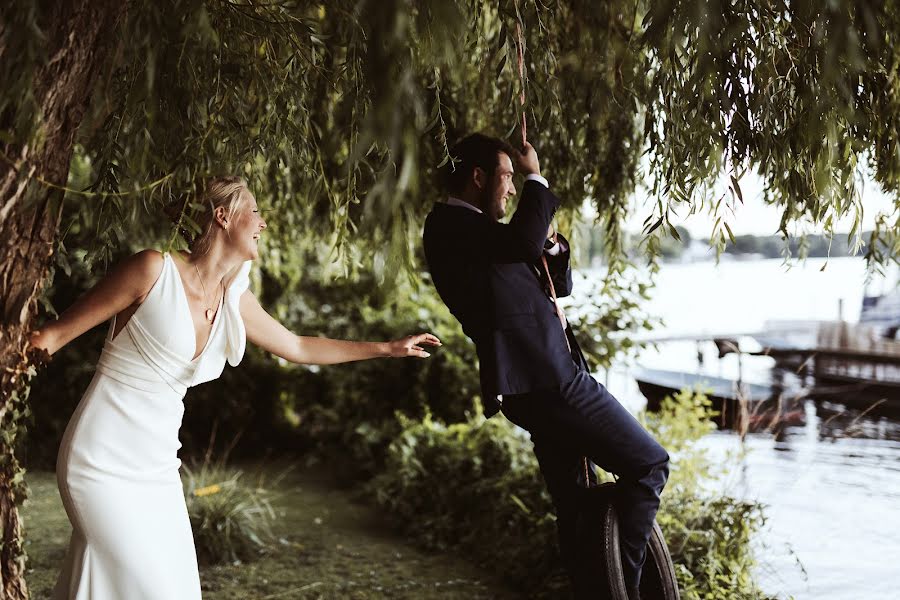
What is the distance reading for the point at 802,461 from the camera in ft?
29.7

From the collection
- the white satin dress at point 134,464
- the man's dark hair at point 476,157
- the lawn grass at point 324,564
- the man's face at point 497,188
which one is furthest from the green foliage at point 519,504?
the white satin dress at point 134,464

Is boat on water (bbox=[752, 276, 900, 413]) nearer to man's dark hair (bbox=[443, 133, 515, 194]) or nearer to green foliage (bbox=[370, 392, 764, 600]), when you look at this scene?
green foliage (bbox=[370, 392, 764, 600])

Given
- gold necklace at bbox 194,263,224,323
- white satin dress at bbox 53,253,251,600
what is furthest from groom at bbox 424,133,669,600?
white satin dress at bbox 53,253,251,600

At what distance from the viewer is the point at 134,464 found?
7.98 ft

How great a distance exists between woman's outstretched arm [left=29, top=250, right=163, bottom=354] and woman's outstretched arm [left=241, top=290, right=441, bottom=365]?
1.29 feet

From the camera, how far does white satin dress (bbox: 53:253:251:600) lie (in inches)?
92.8

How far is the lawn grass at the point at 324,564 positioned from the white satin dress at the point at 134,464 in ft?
6.48

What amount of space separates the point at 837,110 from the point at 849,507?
19.9 ft

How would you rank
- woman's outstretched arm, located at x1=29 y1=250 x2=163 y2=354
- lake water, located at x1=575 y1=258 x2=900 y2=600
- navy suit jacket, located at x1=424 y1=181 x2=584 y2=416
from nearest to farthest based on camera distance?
woman's outstretched arm, located at x1=29 y1=250 x2=163 y2=354 → navy suit jacket, located at x1=424 y1=181 x2=584 y2=416 → lake water, located at x1=575 y1=258 x2=900 y2=600

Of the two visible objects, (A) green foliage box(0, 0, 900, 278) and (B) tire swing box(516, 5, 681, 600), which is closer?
(A) green foliage box(0, 0, 900, 278)

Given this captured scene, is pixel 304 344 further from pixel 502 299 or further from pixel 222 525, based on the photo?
pixel 222 525

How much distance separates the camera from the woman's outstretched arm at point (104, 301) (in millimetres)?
2297

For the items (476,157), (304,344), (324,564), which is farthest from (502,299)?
(324,564)

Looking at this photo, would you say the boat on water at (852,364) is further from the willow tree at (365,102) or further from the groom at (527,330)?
the willow tree at (365,102)
